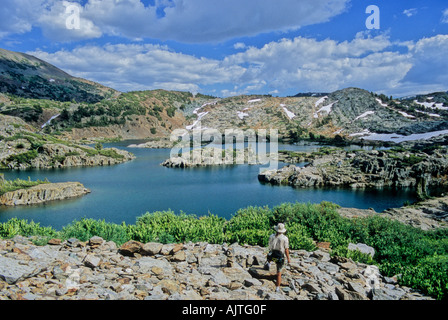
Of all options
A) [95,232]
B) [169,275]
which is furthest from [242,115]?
[169,275]

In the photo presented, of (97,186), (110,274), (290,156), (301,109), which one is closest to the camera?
(110,274)

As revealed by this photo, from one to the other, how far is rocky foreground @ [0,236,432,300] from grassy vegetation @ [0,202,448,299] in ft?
3.18

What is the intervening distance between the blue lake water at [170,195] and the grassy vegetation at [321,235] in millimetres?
10196

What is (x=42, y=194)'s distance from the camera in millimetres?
39125

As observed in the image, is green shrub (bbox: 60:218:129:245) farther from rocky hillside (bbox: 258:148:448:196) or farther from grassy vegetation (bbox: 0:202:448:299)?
rocky hillside (bbox: 258:148:448:196)

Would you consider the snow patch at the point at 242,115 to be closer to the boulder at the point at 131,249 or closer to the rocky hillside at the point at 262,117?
the rocky hillside at the point at 262,117

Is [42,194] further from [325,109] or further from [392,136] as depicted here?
[325,109]

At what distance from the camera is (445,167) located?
5294 centimetres

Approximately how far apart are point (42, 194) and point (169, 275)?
35971 millimetres

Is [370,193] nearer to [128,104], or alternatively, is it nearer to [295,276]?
[295,276]

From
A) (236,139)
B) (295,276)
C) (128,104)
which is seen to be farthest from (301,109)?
(295,276)

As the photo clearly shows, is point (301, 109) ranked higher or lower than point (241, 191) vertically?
higher

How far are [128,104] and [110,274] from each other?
6911 inches

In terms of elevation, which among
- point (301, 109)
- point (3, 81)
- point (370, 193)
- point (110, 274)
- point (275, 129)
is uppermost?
point (3, 81)
